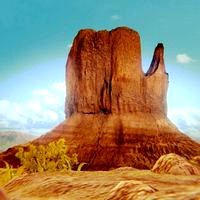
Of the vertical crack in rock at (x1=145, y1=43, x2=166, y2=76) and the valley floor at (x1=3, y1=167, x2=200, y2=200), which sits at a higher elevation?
the vertical crack in rock at (x1=145, y1=43, x2=166, y2=76)

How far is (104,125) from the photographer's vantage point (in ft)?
171

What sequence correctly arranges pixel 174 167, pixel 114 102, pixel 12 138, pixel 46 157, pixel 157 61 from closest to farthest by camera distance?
pixel 174 167
pixel 46 157
pixel 114 102
pixel 157 61
pixel 12 138

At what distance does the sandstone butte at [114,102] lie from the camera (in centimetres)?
5047

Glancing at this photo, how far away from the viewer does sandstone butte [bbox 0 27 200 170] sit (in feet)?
166

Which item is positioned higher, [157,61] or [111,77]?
[157,61]

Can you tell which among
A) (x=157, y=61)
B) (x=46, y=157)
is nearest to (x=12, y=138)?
(x=157, y=61)

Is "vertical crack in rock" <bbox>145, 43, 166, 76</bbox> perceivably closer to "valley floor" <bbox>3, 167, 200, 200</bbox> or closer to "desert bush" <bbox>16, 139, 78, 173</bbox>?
"desert bush" <bbox>16, 139, 78, 173</bbox>

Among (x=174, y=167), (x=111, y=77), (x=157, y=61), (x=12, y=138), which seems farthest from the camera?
(x=12, y=138)

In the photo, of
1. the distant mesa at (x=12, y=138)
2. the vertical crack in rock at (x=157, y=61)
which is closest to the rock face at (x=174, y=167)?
the vertical crack in rock at (x=157, y=61)

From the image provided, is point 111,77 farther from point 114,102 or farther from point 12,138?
point 12,138

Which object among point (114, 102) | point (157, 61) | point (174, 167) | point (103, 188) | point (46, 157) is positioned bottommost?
point (103, 188)

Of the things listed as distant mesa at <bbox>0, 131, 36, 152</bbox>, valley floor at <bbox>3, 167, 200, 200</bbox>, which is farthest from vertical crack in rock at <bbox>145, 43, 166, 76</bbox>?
valley floor at <bbox>3, 167, 200, 200</bbox>

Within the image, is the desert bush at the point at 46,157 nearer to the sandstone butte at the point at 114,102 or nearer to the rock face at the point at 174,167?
the rock face at the point at 174,167

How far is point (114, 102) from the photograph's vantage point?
54469 mm
